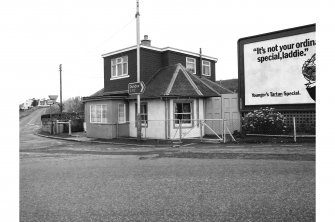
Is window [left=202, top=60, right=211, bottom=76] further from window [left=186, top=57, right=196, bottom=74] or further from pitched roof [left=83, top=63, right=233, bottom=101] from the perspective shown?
pitched roof [left=83, top=63, right=233, bottom=101]

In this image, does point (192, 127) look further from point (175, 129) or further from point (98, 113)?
point (98, 113)

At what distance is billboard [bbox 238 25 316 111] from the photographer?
16.7 m

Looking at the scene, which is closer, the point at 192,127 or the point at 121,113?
the point at 192,127

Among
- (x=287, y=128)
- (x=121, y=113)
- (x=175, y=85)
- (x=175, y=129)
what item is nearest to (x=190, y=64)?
(x=175, y=85)

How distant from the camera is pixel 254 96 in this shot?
18.8 meters

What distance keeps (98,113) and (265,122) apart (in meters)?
11.5

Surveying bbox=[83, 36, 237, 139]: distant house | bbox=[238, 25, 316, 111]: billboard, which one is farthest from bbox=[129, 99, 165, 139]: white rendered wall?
bbox=[238, 25, 316, 111]: billboard

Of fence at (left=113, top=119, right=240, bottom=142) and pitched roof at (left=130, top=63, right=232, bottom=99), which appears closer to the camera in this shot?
fence at (left=113, top=119, right=240, bottom=142)

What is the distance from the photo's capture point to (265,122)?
1666cm

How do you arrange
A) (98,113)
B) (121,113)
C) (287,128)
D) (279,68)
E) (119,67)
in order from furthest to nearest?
(119,67) → (98,113) → (121,113) → (279,68) → (287,128)

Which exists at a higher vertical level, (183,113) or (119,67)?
(119,67)

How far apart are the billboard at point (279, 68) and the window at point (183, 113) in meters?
3.61

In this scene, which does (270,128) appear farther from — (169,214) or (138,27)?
(169,214)

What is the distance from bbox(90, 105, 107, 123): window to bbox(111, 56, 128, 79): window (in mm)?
3142
